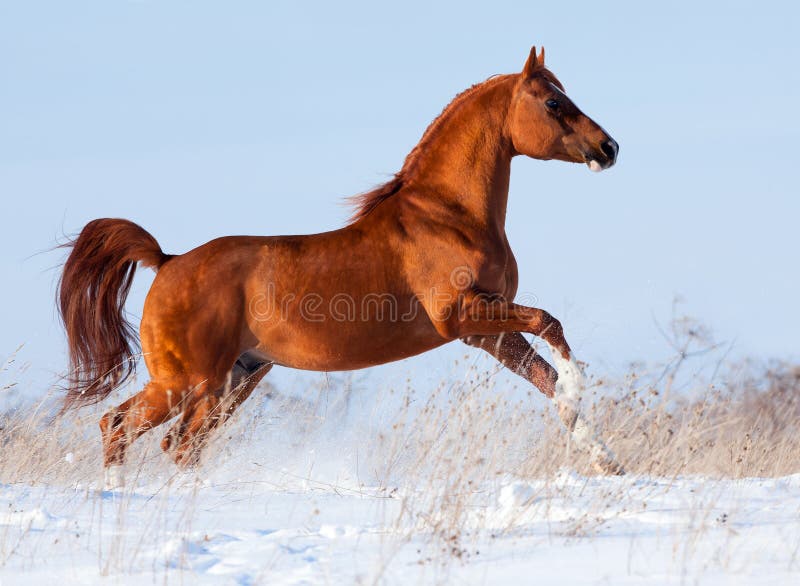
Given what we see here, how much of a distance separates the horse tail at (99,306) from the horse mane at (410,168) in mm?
1561

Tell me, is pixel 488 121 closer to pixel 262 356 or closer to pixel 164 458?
pixel 262 356

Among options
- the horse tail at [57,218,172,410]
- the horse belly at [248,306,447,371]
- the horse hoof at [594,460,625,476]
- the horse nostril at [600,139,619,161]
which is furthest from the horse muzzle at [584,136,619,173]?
the horse tail at [57,218,172,410]

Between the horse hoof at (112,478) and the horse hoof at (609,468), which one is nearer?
the horse hoof at (609,468)

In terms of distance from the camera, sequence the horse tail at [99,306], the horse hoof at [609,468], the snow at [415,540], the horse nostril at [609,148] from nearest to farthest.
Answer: the snow at [415,540] < the horse hoof at [609,468] < the horse nostril at [609,148] < the horse tail at [99,306]

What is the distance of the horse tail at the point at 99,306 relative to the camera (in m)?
7.25

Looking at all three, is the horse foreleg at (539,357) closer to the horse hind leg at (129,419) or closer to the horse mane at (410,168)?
the horse mane at (410,168)

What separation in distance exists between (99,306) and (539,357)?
10.9ft

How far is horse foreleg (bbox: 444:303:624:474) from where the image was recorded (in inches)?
238

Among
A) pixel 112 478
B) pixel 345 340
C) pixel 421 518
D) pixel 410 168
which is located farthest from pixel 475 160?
pixel 112 478

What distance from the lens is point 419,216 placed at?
674cm

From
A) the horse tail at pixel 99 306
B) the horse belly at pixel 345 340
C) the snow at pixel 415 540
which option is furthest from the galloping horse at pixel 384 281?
the snow at pixel 415 540

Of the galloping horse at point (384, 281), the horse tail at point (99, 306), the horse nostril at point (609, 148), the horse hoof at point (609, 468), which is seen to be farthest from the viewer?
the horse tail at point (99, 306)

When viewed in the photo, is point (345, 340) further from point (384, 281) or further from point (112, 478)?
point (112, 478)

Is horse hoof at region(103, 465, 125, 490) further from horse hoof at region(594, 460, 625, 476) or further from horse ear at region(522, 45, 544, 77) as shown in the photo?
horse ear at region(522, 45, 544, 77)
